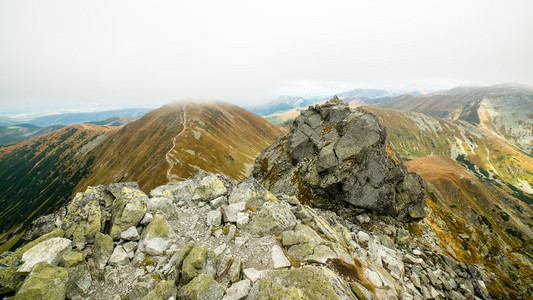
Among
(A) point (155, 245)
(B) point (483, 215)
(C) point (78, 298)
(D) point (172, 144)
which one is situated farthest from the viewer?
(D) point (172, 144)

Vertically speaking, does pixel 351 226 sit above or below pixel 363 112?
below

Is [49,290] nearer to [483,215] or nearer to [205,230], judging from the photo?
[205,230]

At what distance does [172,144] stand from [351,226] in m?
147

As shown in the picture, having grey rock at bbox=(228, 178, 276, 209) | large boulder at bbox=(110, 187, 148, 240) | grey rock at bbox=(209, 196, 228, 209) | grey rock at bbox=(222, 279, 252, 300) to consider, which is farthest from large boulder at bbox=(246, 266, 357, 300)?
large boulder at bbox=(110, 187, 148, 240)

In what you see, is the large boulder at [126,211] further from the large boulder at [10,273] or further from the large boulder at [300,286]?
the large boulder at [300,286]

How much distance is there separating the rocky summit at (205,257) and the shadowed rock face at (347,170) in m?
9.25

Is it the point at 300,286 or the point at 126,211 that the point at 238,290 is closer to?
the point at 300,286

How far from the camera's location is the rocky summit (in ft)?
35.3

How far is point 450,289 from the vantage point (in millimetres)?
18344

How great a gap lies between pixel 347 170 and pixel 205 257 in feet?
89.7

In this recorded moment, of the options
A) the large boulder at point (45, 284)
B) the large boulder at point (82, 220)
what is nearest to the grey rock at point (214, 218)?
the large boulder at point (82, 220)

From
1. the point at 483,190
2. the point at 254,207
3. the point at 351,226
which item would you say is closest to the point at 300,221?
the point at 254,207

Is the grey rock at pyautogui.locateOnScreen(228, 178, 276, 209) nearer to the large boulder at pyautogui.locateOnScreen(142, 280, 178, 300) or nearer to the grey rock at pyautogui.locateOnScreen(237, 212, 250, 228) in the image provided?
the grey rock at pyautogui.locateOnScreen(237, 212, 250, 228)

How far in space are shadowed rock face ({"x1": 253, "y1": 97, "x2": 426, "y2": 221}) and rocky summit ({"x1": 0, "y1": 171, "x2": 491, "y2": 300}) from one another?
9.25 meters
